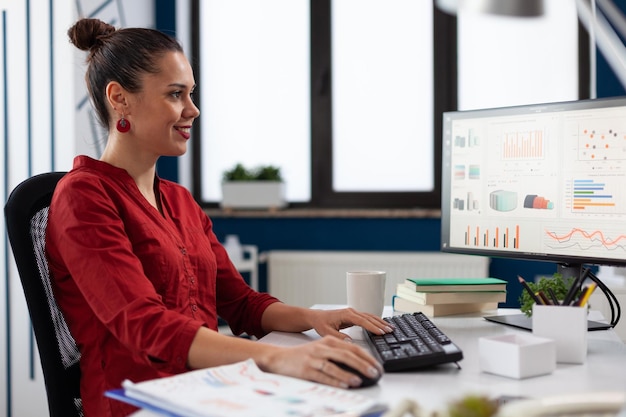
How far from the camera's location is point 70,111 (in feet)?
9.53

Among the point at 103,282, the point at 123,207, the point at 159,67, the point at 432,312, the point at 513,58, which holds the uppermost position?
the point at 513,58

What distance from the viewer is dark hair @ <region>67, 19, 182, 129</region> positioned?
57.7 inches

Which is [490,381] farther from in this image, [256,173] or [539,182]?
[256,173]

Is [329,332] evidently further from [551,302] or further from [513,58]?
[513,58]

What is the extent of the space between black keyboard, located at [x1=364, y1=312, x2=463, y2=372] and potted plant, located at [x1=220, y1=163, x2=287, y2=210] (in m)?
2.33

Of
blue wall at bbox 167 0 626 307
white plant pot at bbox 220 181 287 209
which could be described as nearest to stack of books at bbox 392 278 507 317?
blue wall at bbox 167 0 626 307

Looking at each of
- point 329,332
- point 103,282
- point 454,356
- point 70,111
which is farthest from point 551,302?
point 70,111

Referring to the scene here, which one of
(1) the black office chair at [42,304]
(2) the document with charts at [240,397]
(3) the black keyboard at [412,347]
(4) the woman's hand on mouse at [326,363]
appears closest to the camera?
(2) the document with charts at [240,397]

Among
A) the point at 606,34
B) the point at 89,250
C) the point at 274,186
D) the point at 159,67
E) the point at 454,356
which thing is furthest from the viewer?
the point at 274,186

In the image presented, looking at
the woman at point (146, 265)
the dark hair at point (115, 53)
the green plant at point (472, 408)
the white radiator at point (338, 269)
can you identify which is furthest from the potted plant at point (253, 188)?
the green plant at point (472, 408)

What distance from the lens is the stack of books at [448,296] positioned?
1.61 m

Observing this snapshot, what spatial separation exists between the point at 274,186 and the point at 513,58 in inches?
50.4

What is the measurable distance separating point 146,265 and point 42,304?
19 cm

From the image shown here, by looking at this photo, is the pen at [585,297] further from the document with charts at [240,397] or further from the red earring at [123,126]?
the red earring at [123,126]
